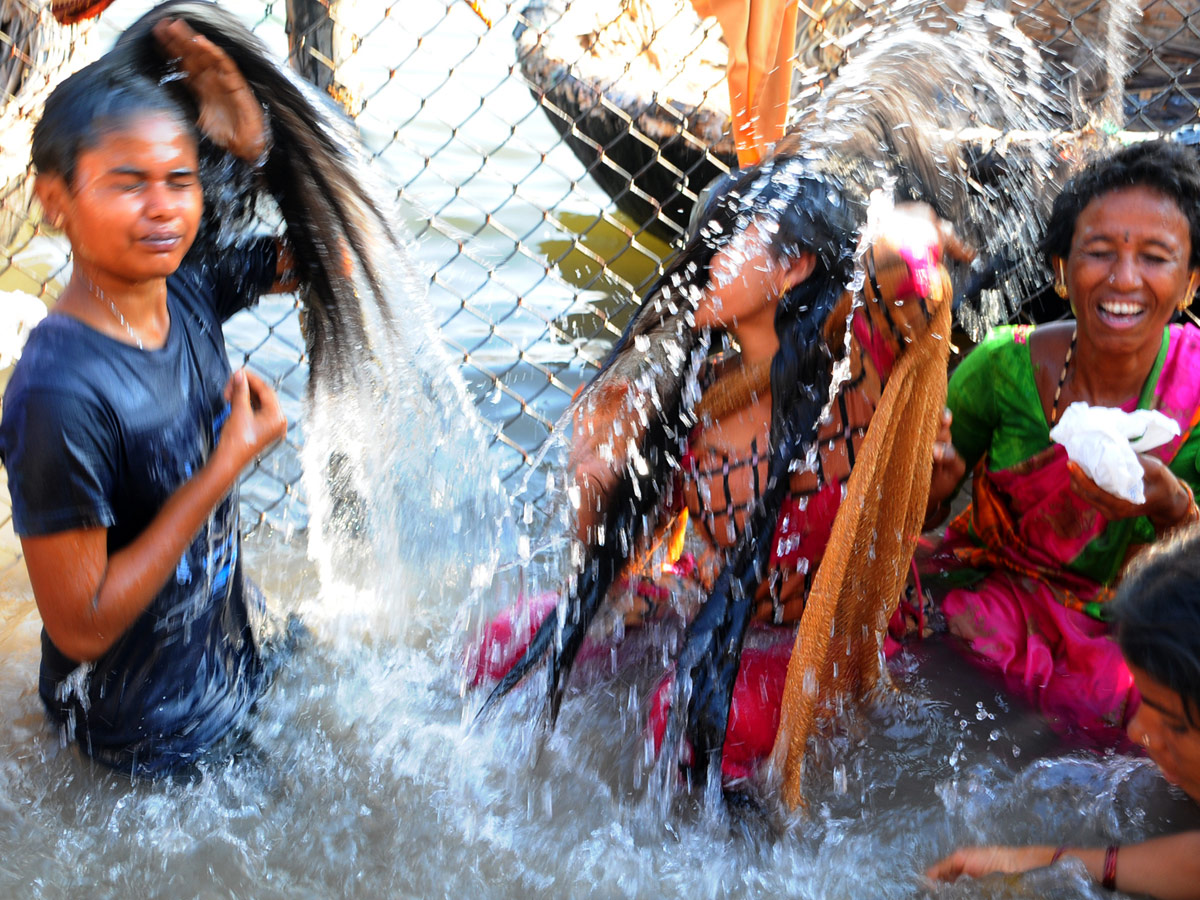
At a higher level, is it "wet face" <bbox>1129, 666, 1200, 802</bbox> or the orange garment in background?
the orange garment in background

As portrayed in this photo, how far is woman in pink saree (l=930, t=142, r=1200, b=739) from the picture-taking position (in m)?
2.10

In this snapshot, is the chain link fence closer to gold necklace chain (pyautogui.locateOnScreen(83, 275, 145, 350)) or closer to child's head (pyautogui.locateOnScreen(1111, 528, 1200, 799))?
gold necklace chain (pyautogui.locateOnScreen(83, 275, 145, 350))

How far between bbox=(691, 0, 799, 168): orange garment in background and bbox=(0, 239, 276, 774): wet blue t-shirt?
53.8 inches

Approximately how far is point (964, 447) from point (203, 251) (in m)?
1.73

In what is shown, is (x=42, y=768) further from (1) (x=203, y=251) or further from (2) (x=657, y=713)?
(2) (x=657, y=713)

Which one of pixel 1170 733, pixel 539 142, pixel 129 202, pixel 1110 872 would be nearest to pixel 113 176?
pixel 129 202

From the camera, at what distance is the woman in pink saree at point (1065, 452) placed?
2104 mm

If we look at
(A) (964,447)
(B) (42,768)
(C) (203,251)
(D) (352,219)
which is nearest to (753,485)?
(A) (964,447)

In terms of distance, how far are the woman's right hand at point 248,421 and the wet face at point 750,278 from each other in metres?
0.82

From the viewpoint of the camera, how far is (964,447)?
2.46 meters

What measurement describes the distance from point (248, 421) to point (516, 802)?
97 centimetres

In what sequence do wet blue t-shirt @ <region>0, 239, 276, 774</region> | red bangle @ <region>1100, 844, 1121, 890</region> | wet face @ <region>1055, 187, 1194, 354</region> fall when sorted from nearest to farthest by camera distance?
wet blue t-shirt @ <region>0, 239, 276, 774</region> → red bangle @ <region>1100, 844, 1121, 890</region> → wet face @ <region>1055, 187, 1194, 354</region>

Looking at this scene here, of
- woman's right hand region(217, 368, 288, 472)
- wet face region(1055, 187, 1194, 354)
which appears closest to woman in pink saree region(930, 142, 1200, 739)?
wet face region(1055, 187, 1194, 354)

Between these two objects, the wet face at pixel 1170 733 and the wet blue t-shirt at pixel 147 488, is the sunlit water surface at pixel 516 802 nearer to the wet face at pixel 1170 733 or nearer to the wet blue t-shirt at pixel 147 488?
the wet blue t-shirt at pixel 147 488
